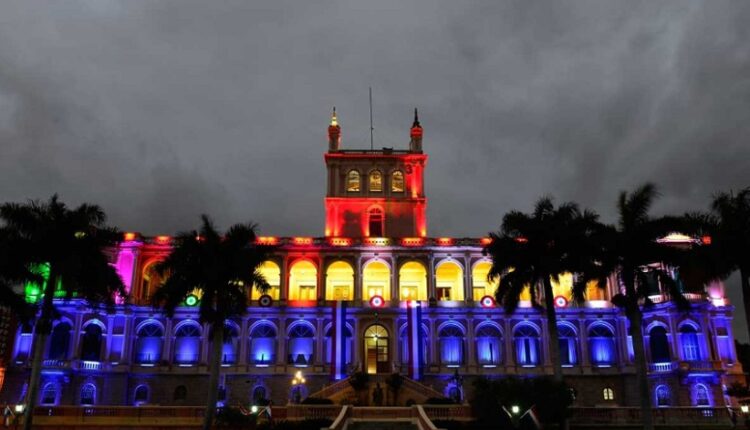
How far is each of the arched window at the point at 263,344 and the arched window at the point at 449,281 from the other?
671 inches

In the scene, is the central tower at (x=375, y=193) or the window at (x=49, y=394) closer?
the window at (x=49, y=394)

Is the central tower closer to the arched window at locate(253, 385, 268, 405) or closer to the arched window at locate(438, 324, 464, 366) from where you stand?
the arched window at locate(438, 324, 464, 366)

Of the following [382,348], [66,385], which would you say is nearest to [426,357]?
[382,348]

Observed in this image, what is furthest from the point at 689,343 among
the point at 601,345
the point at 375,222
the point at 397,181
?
the point at 397,181

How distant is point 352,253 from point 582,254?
1174 inches

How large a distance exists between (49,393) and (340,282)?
2765cm

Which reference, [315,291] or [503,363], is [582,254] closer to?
[503,363]

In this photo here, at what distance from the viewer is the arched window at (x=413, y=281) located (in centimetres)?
6800

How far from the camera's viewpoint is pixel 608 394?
6169 centimetres

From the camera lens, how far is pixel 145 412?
41.1 metres

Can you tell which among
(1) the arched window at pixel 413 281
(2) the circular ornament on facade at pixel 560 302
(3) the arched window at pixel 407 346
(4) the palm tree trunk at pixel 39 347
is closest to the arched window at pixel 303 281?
(1) the arched window at pixel 413 281

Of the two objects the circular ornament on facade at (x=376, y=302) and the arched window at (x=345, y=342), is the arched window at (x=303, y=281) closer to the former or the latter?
the arched window at (x=345, y=342)

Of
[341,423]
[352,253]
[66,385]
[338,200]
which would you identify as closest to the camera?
[341,423]

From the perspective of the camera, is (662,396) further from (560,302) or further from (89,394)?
(89,394)
